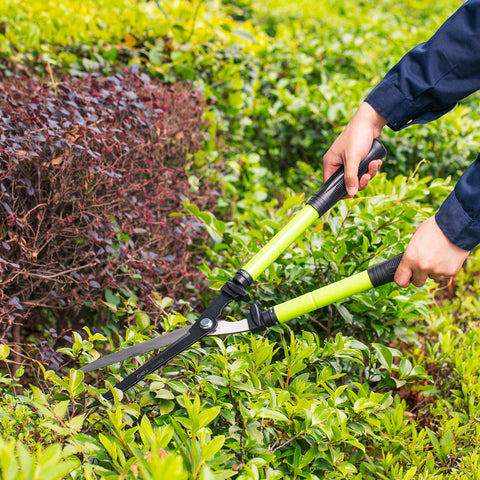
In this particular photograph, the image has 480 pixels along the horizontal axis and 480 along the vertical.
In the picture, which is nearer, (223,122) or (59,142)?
(59,142)

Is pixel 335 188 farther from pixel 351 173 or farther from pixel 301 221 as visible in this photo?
pixel 301 221

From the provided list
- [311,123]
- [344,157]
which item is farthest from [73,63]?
[344,157]

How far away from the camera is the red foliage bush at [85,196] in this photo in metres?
2.09

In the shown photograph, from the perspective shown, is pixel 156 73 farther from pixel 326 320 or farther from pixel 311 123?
pixel 326 320

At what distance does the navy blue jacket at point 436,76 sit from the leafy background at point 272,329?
0.41 meters

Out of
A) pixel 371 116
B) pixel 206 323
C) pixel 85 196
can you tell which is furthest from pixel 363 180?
pixel 85 196

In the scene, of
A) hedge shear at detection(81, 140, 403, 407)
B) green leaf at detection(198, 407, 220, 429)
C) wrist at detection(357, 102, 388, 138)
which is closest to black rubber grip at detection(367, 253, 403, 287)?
hedge shear at detection(81, 140, 403, 407)

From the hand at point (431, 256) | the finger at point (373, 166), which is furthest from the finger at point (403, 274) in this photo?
the finger at point (373, 166)

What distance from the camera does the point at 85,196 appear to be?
2.24m

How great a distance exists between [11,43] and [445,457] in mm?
3857

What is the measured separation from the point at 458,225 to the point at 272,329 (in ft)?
2.86

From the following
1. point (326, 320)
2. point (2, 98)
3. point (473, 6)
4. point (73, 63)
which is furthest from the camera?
point (73, 63)

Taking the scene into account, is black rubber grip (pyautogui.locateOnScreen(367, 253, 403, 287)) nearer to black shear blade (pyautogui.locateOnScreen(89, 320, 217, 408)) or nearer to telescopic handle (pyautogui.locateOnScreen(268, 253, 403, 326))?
telescopic handle (pyautogui.locateOnScreen(268, 253, 403, 326))

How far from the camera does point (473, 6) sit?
70.7 inches
